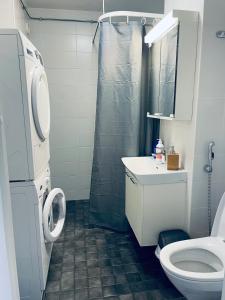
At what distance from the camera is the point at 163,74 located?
Answer: 74.2 inches

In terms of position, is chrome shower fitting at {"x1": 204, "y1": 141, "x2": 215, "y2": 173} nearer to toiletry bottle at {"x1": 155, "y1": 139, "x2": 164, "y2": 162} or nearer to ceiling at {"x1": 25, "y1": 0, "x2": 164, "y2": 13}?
toiletry bottle at {"x1": 155, "y1": 139, "x2": 164, "y2": 162}

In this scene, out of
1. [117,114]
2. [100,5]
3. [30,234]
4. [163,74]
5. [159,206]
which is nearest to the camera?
[30,234]

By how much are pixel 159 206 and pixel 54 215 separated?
934mm

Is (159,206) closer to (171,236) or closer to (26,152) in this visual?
(171,236)

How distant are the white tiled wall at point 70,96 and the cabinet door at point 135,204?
113 cm

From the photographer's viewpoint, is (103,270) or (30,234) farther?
(103,270)

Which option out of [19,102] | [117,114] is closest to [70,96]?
[117,114]

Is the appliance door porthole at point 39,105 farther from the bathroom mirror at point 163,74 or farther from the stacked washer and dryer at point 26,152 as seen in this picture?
the bathroom mirror at point 163,74

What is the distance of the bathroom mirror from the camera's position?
1.69 metres

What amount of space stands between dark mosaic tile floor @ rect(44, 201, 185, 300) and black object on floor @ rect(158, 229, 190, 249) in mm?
303

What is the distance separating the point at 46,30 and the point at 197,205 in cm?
248

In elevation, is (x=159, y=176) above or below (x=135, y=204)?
above

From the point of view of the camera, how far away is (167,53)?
1788 mm

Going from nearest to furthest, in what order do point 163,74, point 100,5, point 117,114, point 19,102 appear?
1. point 19,102
2. point 163,74
3. point 117,114
4. point 100,5
